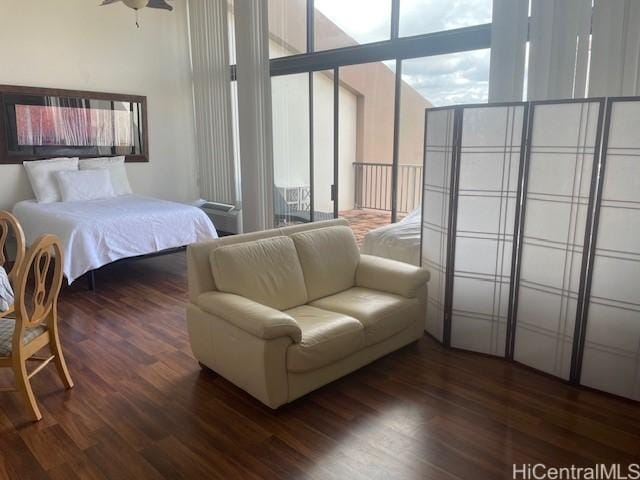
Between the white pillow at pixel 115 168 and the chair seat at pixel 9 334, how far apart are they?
3.57 m

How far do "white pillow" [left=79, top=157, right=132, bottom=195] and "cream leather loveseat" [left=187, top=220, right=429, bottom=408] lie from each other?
3.58 meters

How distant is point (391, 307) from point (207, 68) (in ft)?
16.3

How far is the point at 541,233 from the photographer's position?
2732mm

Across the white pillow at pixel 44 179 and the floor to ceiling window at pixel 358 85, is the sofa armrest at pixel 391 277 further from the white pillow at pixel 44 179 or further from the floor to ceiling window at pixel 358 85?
the white pillow at pixel 44 179

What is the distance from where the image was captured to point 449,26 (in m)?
4.10

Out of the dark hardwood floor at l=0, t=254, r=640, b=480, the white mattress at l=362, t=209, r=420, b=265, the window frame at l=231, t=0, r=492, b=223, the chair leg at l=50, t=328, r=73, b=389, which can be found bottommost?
the dark hardwood floor at l=0, t=254, r=640, b=480

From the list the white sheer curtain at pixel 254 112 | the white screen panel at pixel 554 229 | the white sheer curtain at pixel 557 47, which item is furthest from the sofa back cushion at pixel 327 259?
the white sheer curtain at pixel 254 112

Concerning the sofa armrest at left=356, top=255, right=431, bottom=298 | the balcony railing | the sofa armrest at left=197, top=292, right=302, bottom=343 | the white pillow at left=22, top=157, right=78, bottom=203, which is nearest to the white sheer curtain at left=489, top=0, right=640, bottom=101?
the sofa armrest at left=356, top=255, right=431, bottom=298

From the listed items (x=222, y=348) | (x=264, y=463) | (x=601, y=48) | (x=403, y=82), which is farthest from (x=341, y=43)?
(x=264, y=463)

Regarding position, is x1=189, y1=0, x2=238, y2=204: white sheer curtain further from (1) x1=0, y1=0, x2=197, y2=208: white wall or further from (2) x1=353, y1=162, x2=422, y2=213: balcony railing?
(2) x1=353, y1=162, x2=422, y2=213: balcony railing

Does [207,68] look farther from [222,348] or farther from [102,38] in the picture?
[222,348]

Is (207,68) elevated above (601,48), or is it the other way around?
(207,68)

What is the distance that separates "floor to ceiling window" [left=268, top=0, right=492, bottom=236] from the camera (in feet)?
13.5

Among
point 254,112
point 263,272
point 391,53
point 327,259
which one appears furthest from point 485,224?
point 254,112
